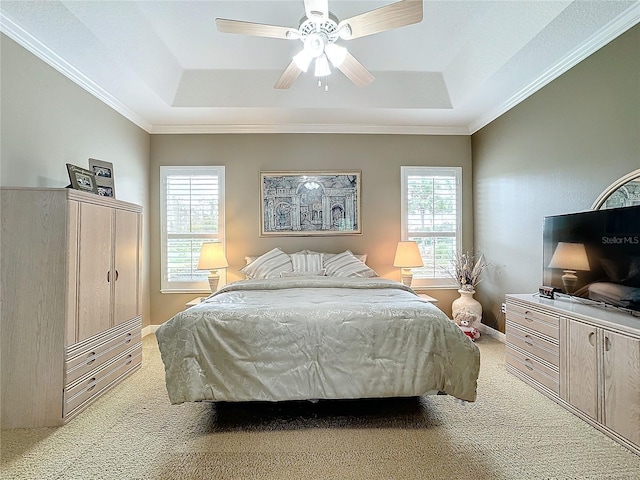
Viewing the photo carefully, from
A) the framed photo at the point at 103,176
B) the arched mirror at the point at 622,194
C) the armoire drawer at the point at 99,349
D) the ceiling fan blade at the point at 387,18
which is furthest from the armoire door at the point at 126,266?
the arched mirror at the point at 622,194

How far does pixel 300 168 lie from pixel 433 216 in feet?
6.16

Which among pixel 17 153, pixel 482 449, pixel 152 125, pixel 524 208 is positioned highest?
pixel 152 125

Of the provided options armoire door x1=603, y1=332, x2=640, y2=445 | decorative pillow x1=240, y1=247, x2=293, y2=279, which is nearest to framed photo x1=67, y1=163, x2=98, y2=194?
decorative pillow x1=240, y1=247, x2=293, y2=279

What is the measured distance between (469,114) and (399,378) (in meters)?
3.40

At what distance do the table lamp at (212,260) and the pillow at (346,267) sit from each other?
1247mm

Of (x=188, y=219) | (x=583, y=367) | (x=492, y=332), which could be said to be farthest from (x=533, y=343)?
(x=188, y=219)

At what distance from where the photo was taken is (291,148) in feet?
15.3

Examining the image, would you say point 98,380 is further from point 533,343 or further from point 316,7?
point 533,343

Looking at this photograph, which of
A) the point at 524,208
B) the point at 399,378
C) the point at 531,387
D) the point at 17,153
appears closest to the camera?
the point at 399,378

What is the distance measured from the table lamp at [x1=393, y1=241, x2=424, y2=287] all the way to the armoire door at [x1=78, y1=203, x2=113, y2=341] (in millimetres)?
3028

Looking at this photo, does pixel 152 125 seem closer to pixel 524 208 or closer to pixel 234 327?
pixel 234 327

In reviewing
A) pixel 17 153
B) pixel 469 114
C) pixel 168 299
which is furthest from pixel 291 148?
pixel 17 153

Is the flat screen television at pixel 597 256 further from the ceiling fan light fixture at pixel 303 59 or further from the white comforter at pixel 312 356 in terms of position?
the ceiling fan light fixture at pixel 303 59

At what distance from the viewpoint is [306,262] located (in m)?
4.25
